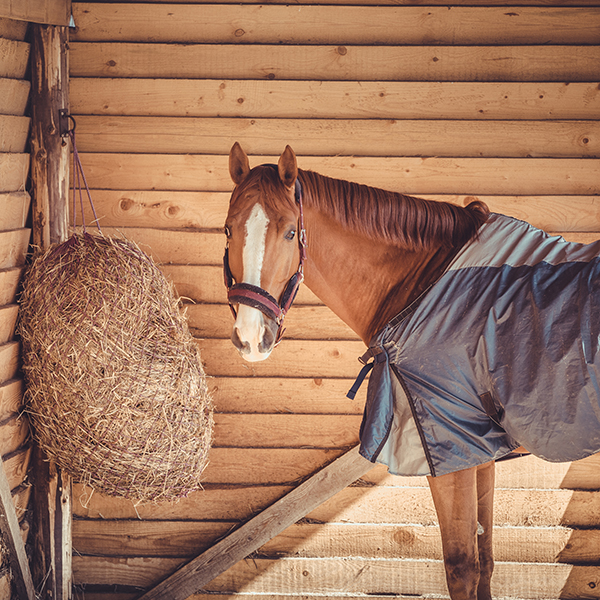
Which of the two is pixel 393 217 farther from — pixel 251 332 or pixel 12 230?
pixel 12 230

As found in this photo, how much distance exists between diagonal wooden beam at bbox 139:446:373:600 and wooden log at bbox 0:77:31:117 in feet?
6.73

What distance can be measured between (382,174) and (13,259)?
1.62m

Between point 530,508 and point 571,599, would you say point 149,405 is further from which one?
point 571,599

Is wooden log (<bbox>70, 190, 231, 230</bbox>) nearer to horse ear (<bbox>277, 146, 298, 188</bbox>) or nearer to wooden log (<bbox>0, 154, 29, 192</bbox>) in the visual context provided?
wooden log (<bbox>0, 154, 29, 192</bbox>)

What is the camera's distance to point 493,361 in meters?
1.35

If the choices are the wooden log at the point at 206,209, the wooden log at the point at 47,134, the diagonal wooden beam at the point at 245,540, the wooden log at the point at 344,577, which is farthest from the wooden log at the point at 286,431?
the wooden log at the point at 47,134

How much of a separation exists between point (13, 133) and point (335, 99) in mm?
1369

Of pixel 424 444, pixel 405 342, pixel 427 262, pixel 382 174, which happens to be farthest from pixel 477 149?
pixel 424 444

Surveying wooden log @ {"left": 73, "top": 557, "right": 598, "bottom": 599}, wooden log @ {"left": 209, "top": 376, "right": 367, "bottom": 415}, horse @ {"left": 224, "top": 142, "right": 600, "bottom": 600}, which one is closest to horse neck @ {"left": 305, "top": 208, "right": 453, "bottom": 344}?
horse @ {"left": 224, "top": 142, "right": 600, "bottom": 600}

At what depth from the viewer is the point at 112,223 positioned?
2193 mm

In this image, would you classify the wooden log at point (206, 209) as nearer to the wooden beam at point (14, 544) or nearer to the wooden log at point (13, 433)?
the wooden log at point (13, 433)

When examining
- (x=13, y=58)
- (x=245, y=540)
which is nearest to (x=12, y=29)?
(x=13, y=58)

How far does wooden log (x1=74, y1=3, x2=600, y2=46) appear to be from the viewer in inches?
83.5

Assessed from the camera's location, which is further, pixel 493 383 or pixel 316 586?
pixel 316 586
